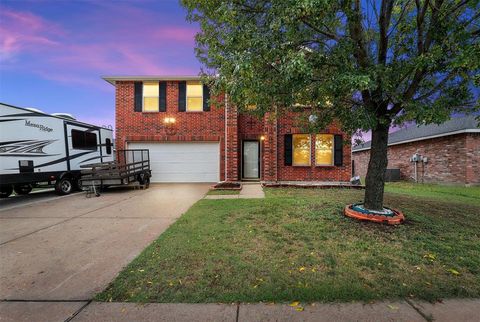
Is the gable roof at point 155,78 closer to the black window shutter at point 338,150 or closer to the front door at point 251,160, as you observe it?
the front door at point 251,160

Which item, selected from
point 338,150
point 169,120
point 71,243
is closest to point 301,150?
point 338,150

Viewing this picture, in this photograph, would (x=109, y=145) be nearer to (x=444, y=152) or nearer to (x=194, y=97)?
(x=194, y=97)

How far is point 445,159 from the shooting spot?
48.1 feet

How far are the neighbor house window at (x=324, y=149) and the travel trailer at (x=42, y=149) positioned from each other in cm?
1123

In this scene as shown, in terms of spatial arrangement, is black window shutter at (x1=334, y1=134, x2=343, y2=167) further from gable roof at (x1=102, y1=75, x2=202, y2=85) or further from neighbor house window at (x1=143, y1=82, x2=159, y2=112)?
neighbor house window at (x1=143, y1=82, x2=159, y2=112)

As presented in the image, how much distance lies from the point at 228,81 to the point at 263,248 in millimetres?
2953

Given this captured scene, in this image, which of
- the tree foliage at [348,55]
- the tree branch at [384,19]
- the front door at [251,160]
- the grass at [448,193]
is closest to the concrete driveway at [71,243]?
the tree foliage at [348,55]

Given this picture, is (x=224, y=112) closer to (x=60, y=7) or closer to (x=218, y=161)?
(x=218, y=161)

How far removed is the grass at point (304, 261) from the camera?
2789 millimetres

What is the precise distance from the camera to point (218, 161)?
13.8 meters

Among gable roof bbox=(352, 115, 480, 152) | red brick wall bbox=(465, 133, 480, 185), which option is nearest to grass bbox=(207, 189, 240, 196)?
gable roof bbox=(352, 115, 480, 152)

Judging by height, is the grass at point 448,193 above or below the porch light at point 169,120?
below

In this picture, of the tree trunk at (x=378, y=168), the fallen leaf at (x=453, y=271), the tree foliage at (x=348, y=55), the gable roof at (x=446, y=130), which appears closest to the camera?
the fallen leaf at (x=453, y=271)

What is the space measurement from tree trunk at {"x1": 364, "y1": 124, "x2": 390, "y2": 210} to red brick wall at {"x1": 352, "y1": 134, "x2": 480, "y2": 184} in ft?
38.4
